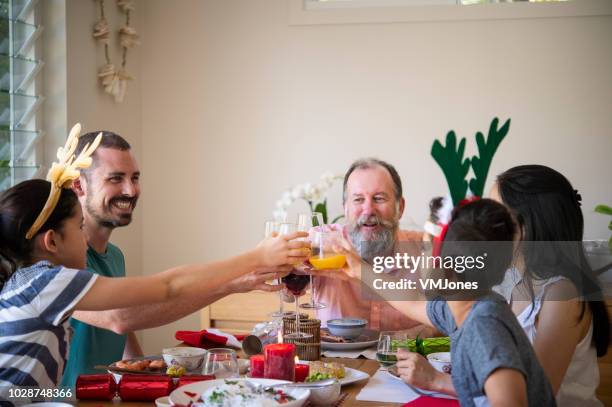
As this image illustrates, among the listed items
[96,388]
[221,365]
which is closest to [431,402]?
[221,365]

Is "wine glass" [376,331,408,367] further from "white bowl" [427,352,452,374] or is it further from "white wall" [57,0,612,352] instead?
"white wall" [57,0,612,352]

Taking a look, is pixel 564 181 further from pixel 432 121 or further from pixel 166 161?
pixel 166 161

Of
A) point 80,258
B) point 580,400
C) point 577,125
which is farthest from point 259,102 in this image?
point 580,400

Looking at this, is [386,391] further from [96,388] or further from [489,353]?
[96,388]

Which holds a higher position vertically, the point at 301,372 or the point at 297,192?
the point at 297,192

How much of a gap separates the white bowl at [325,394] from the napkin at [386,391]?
0.10 metres

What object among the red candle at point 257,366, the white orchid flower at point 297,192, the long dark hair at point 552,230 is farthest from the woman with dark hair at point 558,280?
the white orchid flower at point 297,192

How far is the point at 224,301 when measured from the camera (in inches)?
147

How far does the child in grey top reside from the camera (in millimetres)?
1350

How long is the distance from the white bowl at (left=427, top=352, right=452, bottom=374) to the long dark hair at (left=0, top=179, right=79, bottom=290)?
3.49 feet

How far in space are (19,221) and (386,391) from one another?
981 mm

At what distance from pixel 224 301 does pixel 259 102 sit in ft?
3.72

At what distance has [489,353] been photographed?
1.36 metres

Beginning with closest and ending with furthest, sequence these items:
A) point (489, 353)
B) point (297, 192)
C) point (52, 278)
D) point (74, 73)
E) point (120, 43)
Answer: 1. point (489, 353)
2. point (52, 278)
3. point (74, 73)
4. point (297, 192)
5. point (120, 43)
